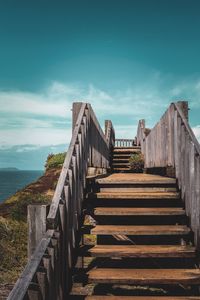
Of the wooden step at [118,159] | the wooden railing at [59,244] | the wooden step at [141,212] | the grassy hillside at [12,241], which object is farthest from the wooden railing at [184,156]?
the wooden step at [118,159]

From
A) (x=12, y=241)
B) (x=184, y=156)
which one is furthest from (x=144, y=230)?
(x=12, y=241)

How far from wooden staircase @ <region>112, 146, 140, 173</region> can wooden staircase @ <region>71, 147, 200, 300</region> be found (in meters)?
7.82

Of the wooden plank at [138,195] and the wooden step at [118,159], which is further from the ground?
the wooden step at [118,159]

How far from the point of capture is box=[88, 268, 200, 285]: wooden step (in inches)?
161

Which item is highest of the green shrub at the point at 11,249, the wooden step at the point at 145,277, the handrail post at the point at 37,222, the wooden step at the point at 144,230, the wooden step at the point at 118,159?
the wooden step at the point at 118,159

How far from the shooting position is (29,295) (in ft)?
8.20

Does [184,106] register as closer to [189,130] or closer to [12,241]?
[189,130]

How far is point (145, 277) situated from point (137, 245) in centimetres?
73

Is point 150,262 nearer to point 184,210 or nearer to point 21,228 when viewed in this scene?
point 184,210

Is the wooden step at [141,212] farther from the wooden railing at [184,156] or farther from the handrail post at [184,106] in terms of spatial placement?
the handrail post at [184,106]

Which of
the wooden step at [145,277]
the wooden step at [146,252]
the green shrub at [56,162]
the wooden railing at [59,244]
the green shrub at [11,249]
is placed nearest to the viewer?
the wooden railing at [59,244]

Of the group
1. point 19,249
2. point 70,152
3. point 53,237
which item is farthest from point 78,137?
point 19,249

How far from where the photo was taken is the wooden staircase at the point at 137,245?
4148mm

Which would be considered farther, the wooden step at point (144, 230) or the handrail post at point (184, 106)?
the handrail post at point (184, 106)
